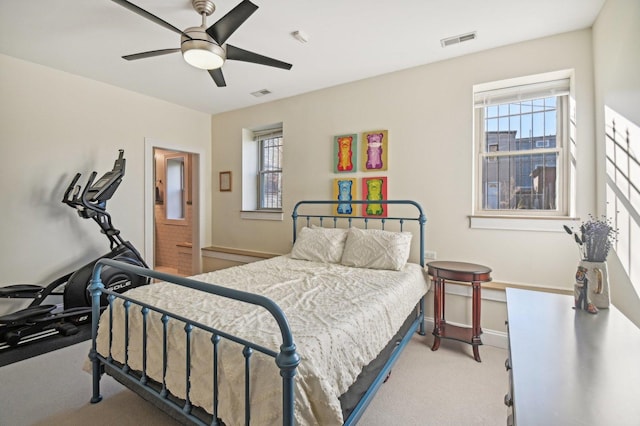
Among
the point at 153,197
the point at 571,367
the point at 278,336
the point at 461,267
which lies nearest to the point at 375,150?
the point at 461,267

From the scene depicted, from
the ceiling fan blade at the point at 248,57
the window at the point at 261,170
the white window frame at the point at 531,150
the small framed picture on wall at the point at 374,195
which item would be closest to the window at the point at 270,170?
the window at the point at 261,170

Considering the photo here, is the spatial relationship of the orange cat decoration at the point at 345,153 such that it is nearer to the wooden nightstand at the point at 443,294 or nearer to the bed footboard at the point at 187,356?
the wooden nightstand at the point at 443,294

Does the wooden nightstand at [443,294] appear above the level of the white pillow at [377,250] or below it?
below

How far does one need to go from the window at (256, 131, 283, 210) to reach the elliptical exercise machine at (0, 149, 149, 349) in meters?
1.86

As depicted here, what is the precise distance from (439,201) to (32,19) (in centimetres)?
378

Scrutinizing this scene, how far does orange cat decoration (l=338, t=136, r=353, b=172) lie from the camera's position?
347 cm

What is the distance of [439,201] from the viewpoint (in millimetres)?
2982

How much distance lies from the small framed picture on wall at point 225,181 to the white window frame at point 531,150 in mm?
3399

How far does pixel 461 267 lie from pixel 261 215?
8.90 ft

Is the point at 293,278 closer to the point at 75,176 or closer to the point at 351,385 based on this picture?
the point at 351,385

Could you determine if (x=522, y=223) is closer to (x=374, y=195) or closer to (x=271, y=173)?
(x=374, y=195)

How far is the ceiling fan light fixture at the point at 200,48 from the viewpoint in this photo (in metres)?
1.92

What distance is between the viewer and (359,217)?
342cm

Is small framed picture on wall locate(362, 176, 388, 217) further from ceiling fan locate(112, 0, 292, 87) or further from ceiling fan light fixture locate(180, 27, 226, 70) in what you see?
ceiling fan light fixture locate(180, 27, 226, 70)
